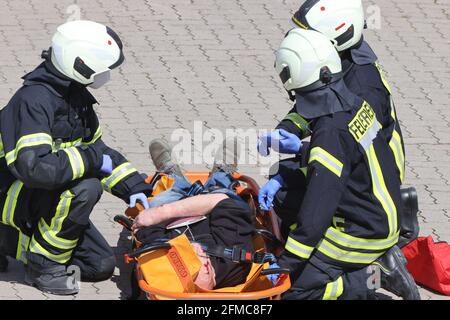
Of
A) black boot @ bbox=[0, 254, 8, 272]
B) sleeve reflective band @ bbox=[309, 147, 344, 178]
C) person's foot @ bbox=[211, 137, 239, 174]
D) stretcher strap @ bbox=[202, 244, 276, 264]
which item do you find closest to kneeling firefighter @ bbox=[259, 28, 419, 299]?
sleeve reflective band @ bbox=[309, 147, 344, 178]

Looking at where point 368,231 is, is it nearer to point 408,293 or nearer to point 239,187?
point 408,293

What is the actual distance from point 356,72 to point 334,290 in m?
1.34

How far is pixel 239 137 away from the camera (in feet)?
28.2

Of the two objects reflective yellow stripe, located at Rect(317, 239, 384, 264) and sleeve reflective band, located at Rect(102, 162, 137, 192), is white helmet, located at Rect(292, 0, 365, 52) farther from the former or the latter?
sleeve reflective band, located at Rect(102, 162, 137, 192)

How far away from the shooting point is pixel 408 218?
22.3 ft

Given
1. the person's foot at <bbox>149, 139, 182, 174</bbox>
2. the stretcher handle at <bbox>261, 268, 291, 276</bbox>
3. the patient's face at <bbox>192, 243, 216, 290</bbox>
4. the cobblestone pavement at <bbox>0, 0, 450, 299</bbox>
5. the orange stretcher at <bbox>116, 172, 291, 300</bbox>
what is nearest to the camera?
the orange stretcher at <bbox>116, 172, 291, 300</bbox>

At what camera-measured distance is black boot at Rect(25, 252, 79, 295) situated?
6.65 m

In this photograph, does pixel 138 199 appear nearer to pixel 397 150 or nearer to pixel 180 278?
pixel 180 278

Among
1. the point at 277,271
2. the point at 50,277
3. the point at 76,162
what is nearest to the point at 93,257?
the point at 50,277

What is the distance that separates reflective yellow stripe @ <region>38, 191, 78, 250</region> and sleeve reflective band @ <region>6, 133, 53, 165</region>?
0.36m

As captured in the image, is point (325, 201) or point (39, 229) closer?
point (325, 201)

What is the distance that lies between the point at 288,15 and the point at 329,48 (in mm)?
4168

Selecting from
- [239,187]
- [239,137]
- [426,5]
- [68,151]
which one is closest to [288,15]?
[426,5]

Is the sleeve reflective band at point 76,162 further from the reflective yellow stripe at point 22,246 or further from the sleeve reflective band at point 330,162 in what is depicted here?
the sleeve reflective band at point 330,162
